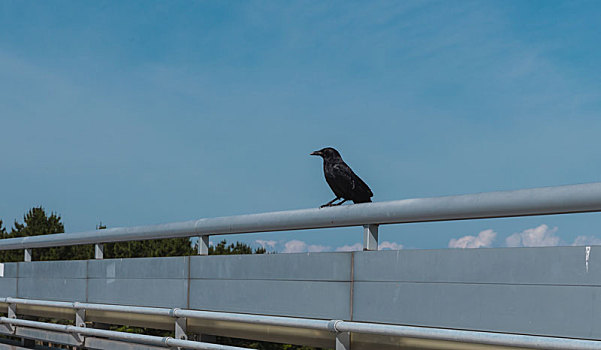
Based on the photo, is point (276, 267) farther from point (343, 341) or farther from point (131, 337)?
point (131, 337)

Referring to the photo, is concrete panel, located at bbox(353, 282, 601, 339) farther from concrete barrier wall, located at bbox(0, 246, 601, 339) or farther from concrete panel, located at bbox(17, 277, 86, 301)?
concrete panel, located at bbox(17, 277, 86, 301)

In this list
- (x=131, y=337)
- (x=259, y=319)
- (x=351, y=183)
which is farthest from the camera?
(x=131, y=337)

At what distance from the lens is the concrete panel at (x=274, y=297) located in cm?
611

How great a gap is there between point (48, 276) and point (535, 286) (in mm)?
7496

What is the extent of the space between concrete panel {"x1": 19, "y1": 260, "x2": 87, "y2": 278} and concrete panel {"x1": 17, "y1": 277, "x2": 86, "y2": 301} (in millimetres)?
54

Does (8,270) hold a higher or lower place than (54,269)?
lower

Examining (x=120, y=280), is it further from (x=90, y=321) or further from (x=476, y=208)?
(x=476, y=208)

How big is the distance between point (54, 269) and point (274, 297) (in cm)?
481

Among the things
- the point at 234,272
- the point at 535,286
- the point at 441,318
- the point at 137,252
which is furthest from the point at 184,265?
the point at 137,252

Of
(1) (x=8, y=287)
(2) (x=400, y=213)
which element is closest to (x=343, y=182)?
(2) (x=400, y=213)

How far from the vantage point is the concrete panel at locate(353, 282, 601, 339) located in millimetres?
4629

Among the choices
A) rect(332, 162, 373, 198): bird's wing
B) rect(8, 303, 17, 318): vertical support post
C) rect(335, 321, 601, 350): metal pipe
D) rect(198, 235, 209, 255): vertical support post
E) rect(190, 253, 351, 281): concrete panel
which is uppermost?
rect(332, 162, 373, 198): bird's wing

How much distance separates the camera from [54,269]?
10.4 meters

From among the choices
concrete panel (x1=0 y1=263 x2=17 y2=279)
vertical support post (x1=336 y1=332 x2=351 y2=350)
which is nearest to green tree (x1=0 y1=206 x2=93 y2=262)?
concrete panel (x1=0 y1=263 x2=17 y2=279)
